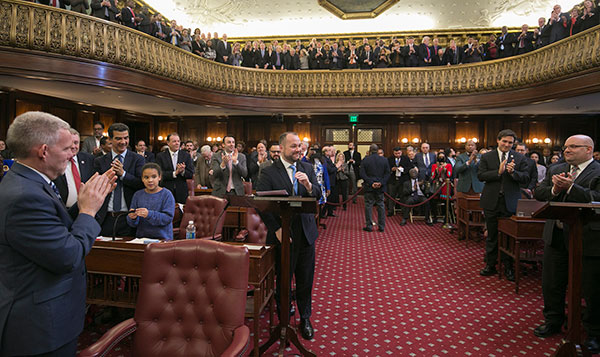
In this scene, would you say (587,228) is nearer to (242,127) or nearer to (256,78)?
(256,78)

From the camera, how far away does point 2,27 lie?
685 cm

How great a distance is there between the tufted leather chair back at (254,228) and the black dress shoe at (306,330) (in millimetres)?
991

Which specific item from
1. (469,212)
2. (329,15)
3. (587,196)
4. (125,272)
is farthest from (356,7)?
(125,272)

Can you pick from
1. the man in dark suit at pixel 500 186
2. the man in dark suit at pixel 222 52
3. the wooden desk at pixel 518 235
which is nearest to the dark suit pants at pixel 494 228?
the man in dark suit at pixel 500 186

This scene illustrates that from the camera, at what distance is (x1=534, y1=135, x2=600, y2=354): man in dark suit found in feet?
9.53

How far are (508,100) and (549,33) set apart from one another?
6.39 feet

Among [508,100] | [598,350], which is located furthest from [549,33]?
[598,350]

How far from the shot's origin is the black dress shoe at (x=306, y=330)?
10.1ft

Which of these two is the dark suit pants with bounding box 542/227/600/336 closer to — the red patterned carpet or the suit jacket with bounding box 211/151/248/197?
the red patterned carpet

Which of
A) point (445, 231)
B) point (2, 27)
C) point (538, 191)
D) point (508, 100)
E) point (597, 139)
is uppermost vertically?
point (2, 27)

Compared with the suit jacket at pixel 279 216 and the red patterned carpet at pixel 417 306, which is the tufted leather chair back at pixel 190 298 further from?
the red patterned carpet at pixel 417 306

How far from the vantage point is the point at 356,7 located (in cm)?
1375

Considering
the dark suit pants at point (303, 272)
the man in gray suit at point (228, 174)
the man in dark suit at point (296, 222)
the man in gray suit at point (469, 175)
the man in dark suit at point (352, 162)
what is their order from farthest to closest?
the man in dark suit at point (352, 162) < the man in gray suit at point (469, 175) < the man in gray suit at point (228, 174) < the dark suit pants at point (303, 272) < the man in dark suit at point (296, 222)

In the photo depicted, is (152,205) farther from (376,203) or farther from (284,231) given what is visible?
(376,203)
